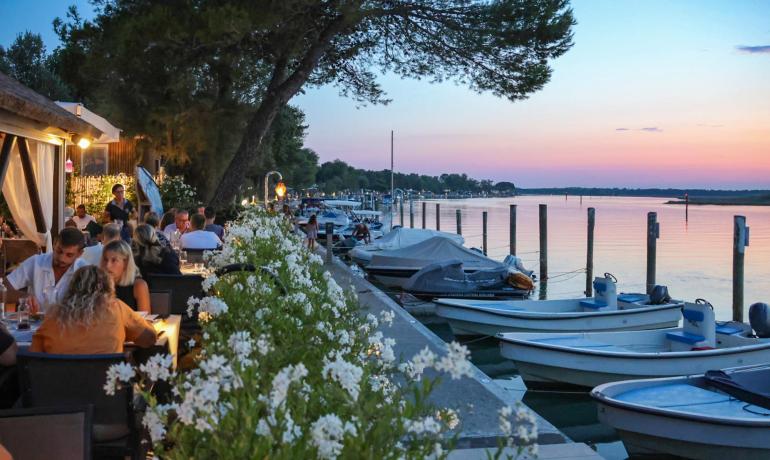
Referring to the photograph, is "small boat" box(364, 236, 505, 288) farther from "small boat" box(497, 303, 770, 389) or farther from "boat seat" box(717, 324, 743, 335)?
"small boat" box(497, 303, 770, 389)

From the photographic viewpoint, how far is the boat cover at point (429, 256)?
24719 mm

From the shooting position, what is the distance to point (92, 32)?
18094 millimetres

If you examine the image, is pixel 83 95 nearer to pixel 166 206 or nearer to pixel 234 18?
pixel 166 206

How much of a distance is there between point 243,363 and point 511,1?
17.5 meters

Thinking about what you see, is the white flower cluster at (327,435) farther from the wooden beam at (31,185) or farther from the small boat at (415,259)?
the small boat at (415,259)

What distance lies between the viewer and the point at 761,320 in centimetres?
1274

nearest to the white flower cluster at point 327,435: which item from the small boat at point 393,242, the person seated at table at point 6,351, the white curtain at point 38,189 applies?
the person seated at table at point 6,351

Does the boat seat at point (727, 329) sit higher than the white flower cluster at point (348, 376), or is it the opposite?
the white flower cluster at point (348, 376)

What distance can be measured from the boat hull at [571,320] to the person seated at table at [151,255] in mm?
9166

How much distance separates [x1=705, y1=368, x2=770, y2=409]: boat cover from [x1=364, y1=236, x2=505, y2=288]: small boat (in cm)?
1483

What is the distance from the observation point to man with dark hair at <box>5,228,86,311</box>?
6.27 metres

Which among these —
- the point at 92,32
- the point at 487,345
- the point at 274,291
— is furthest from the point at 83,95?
the point at 274,291

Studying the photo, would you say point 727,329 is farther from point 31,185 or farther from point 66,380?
point 66,380

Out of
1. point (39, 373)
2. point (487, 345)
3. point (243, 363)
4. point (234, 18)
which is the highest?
point (234, 18)
